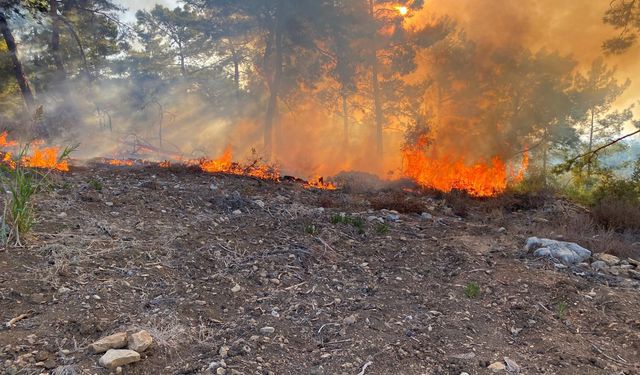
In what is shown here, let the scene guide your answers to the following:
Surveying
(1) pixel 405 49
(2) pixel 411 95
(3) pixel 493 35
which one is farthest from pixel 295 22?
(3) pixel 493 35

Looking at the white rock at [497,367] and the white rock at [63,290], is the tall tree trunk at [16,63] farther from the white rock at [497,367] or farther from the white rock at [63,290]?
the white rock at [497,367]

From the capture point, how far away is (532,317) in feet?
12.5

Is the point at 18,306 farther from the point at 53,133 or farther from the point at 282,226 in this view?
the point at 53,133

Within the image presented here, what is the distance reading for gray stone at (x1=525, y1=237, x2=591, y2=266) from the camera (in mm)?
5316

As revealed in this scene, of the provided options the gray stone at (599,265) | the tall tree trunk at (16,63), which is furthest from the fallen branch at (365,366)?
the tall tree trunk at (16,63)

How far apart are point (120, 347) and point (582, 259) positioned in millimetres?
5688

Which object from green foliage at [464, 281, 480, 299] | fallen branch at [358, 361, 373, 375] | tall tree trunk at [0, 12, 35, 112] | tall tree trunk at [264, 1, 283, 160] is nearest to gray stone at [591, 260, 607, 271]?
green foliage at [464, 281, 480, 299]

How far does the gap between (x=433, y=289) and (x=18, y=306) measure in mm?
3921

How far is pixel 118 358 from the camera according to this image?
2.63 meters

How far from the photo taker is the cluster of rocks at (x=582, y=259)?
5.05 metres

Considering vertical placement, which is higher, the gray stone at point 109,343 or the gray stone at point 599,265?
the gray stone at point 109,343

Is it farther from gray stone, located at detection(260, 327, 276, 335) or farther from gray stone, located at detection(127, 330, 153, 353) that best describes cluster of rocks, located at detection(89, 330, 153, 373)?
gray stone, located at detection(260, 327, 276, 335)

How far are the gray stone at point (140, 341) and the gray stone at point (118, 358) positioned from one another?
0.08 meters

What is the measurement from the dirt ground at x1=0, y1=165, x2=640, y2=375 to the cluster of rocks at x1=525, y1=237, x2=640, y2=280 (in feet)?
1.06
